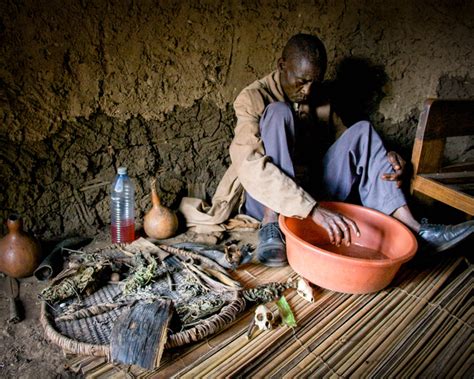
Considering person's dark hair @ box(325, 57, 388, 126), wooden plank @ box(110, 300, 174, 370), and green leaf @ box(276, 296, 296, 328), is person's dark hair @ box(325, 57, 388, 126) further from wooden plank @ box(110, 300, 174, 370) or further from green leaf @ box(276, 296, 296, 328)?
wooden plank @ box(110, 300, 174, 370)

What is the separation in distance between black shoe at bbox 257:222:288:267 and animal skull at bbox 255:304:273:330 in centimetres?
37

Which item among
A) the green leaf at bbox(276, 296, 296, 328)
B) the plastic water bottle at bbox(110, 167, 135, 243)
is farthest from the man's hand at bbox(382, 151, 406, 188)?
the plastic water bottle at bbox(110, 167, 135, 243)

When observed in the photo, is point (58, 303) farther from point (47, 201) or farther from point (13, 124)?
point (13, 124)

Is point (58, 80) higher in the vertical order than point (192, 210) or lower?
higher

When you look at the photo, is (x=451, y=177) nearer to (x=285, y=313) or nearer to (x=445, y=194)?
(x=445, y=194)

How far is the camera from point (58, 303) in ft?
4.77

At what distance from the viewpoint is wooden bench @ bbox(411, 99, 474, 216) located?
1728 mm

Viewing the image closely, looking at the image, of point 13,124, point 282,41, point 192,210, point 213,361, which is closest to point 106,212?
point 192,210

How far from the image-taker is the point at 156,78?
200 centimetres

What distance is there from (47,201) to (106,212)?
1.04ft

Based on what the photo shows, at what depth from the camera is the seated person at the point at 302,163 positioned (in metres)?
1.65

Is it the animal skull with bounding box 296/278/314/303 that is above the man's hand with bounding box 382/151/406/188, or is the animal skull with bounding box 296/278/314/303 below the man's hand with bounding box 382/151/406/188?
below

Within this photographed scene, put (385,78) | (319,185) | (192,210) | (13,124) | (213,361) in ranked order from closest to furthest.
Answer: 1. (213,361)
2. (13,124)
3. (319,185)
4. (192,210)
5. (385,78)

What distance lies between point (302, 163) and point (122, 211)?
3.39ft
